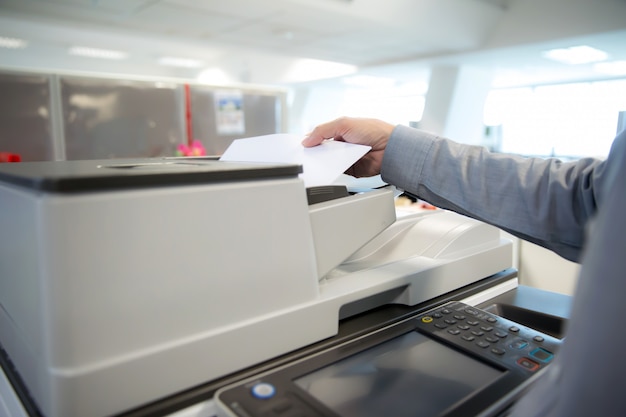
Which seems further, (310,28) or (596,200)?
(310,28)

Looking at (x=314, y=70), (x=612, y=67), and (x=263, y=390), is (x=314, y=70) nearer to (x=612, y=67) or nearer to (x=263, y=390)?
(x=612, y=67)

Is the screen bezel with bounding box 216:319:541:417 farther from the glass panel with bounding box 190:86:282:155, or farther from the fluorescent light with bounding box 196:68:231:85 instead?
the fluorescent light with bounding box 196:68:231:85

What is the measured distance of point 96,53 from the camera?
6660 mm

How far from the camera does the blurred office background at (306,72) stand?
1936 millimetres

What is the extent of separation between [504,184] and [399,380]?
0.33m

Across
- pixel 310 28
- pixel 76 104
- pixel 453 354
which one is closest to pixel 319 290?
pixel 453 354

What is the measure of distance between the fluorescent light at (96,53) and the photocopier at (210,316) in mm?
6999

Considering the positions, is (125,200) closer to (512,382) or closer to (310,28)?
(512,382)

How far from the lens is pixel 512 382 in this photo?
1.29 feet

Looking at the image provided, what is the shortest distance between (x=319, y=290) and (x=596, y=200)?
14.1 inches

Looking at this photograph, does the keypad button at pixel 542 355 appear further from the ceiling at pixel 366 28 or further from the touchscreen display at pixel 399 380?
the ceiling at pixel 366 28

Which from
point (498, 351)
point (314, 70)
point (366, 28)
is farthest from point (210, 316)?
point (314, 70)

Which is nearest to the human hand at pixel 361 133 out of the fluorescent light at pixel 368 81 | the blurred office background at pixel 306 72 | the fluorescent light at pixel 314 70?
the blurred office background at pixel 306 72

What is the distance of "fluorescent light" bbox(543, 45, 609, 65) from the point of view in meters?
4.14
